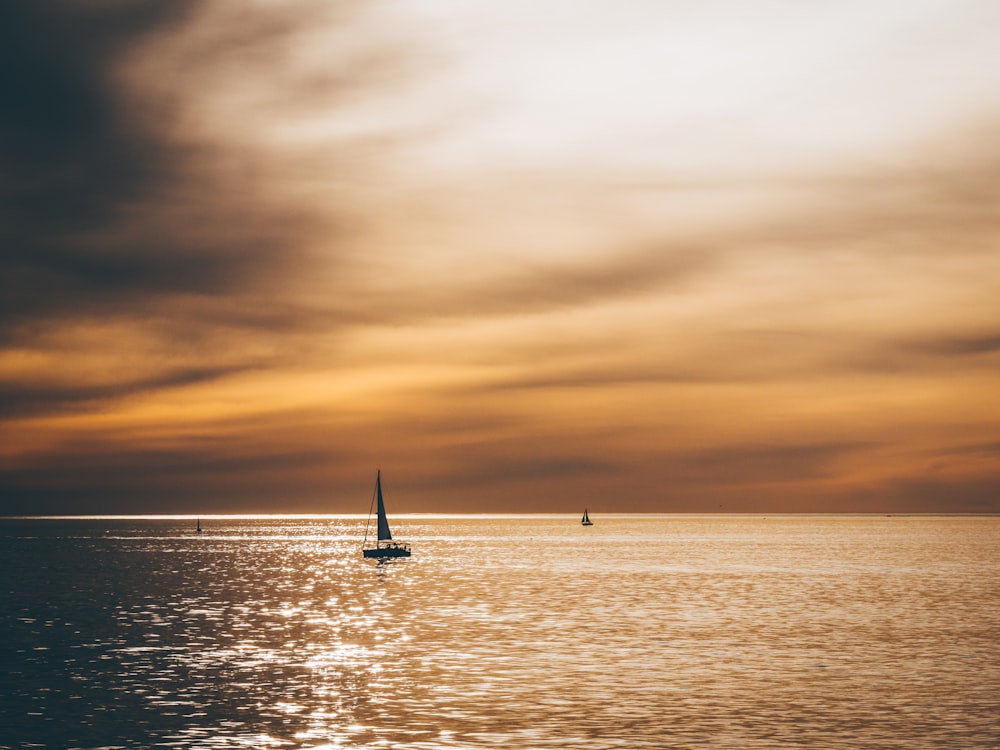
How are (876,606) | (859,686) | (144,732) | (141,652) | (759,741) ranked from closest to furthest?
(759,741), (144,732), (859,686), (141,652), (876,606)

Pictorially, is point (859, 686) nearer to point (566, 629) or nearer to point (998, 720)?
point (998, 720)

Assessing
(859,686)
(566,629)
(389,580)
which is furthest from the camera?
(389,580)

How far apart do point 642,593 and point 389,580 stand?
40093mm

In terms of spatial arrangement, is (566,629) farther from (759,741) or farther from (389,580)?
(389,580)

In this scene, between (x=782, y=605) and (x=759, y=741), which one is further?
(x=782, y=605)

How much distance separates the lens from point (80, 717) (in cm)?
4822

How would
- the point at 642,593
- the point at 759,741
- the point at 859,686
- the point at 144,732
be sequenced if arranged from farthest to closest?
1. the point at 642,593
2. the point at 859,686
3. the point at 144,732
4. the point at 759,741

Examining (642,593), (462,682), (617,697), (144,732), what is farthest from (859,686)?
(642,593)

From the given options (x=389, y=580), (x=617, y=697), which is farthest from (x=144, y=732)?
(x=389, y=580)

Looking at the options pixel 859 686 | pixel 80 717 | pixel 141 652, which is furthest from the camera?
pixel 141 652

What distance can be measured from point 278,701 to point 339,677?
7130 millimetres

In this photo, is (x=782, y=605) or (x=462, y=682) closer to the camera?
(x=462, y=682)

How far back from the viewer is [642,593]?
372ft

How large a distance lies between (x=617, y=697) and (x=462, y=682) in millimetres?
8620
